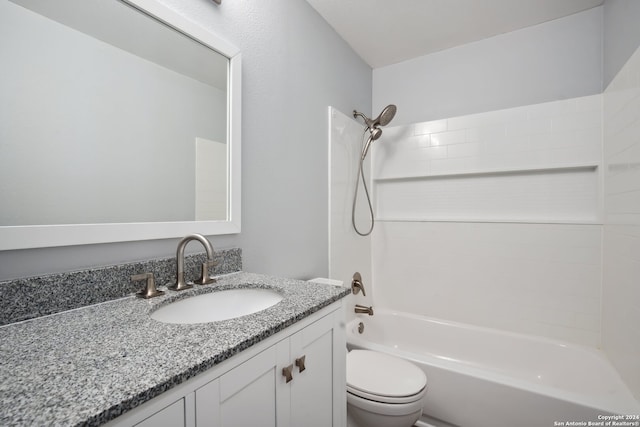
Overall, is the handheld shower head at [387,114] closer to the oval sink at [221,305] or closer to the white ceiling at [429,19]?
the white ceiling at [429,19]

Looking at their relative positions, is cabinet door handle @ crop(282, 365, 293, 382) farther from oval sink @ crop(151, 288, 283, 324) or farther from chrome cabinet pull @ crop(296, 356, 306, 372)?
oval sink @ crop(151, 288, 283, 324)

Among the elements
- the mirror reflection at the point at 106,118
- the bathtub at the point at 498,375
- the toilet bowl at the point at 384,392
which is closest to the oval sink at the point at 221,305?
the mirror reflection at the point at 106,118

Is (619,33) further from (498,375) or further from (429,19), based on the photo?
(498,375)

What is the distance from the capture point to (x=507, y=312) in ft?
6.36

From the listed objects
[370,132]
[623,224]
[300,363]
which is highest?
[370,132]

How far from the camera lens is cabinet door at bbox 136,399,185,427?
0.45 meters

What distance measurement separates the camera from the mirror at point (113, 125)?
71 cm

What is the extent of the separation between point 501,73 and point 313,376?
2.32 meters

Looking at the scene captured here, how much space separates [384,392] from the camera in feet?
4.17

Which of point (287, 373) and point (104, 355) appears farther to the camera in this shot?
point (287, 373)

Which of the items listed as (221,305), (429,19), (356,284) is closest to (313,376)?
(221,305)

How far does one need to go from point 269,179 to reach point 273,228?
0.25 meters

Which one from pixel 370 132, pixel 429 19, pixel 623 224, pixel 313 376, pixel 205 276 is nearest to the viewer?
pixel 313 376

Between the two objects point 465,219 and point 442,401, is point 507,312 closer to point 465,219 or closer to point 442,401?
point 465,219
